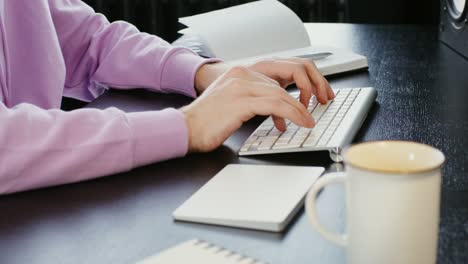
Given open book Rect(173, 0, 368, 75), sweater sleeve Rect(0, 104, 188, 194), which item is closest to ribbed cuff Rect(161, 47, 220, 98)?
open book Rect(173, 0, 368, 75)

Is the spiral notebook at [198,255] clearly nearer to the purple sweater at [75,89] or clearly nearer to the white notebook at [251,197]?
the white notebook at [251,197]

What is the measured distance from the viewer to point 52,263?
0.62m

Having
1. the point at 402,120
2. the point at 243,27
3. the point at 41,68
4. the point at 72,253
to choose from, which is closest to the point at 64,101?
the point at 41,68

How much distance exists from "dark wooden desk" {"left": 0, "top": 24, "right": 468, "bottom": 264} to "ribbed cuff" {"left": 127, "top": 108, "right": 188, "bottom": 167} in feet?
0.04

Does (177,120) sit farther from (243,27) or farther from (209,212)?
(243,27)

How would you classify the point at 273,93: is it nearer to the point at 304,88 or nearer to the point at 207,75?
the point at 304,88

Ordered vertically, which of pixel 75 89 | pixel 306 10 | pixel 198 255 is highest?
pixel 198 255

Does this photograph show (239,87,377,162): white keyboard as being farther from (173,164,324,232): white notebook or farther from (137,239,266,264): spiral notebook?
(137,239,266,264): spiral notebook

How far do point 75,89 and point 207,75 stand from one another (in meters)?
0.32

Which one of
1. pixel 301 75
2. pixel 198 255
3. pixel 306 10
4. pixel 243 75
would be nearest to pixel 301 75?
pixel 301 75

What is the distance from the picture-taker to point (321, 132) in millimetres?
904

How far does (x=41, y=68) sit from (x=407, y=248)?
2.78 ft

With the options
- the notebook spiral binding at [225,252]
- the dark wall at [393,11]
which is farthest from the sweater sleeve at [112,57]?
the dark wall at [393,11]

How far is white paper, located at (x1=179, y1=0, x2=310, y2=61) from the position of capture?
138 cm
